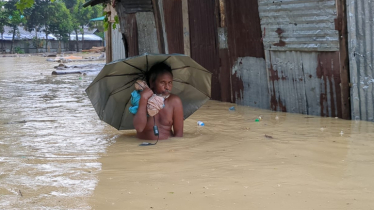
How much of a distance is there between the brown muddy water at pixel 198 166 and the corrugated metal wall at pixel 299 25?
3.37 feet

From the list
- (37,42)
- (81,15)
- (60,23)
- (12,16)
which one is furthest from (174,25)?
(81,15)

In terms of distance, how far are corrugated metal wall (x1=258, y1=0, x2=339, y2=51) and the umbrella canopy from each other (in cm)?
194

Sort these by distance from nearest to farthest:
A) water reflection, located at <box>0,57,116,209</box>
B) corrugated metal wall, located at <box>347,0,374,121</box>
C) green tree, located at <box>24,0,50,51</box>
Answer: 1. water reflection, located at <box>0,57,116,209</box>
2. corrugated metal wall, located at <box>347,0,374,121</box>
3. green tree, located at <box>24,0,50,51</box>

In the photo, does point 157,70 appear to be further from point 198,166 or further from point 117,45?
point 117,45

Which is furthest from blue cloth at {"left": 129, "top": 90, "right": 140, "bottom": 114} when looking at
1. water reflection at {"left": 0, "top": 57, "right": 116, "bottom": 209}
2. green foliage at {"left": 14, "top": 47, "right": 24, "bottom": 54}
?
green foliage at {"left": 14, "top": 47, "right": 24, "bottom": 54}

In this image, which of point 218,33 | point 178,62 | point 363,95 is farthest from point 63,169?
point 218,33

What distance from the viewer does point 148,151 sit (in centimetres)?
455

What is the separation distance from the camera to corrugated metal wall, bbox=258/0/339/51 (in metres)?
6.14

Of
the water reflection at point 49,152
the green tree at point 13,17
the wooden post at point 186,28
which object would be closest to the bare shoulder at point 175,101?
the water reflection at point 49,152

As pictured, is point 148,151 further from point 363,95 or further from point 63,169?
point 363,95

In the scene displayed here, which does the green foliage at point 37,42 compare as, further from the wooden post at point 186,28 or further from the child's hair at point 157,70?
the child's hair at point 157,70

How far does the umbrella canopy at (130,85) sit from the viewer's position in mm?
4841

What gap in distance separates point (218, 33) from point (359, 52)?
10.2 feet

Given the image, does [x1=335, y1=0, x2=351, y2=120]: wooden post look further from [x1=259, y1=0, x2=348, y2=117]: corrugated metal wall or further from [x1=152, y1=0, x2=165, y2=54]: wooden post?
[x1=152, y1=0, x2=165, y2=54]: wooden post
